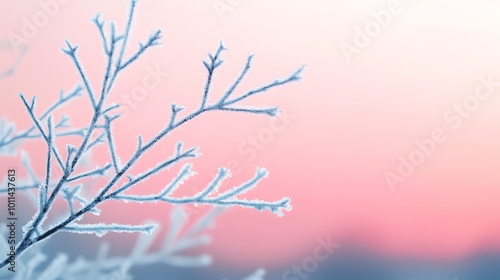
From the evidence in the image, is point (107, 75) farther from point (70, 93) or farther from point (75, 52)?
point (70, 93)

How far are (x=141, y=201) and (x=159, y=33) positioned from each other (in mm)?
521

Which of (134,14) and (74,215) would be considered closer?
(134,14)

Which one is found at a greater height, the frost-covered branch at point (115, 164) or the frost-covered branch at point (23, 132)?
the frost-covered branch at point (23, 132)

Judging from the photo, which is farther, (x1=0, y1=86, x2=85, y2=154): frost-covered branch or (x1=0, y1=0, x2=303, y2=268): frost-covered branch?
(x1=0, y1=86, x2=85, y2=154): frost-covered branch

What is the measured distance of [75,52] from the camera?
160 centimetres

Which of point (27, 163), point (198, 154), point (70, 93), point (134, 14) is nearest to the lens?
point (134, 14)

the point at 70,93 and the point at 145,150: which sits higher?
the point at 70,93

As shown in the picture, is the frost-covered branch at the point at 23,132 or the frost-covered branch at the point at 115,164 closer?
the frost-covered branch at the point at 115,164

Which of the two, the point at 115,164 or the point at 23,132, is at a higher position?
the point at 23,132

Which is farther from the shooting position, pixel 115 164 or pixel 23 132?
pixel 23 132

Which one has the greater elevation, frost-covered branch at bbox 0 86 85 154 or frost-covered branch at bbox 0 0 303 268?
frost-covered branch at bbox 0 86 85 154

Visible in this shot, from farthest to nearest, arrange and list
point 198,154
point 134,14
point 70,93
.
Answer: point 70,93 < point 198,154 < point 134,14

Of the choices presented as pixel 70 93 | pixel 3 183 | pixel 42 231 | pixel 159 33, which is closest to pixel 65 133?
pixel 70 93

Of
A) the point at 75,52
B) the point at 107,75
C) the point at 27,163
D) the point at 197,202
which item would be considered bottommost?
the point at 197,202
